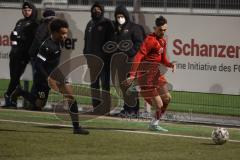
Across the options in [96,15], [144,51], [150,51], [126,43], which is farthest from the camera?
[96,15]

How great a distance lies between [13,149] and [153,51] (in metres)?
4.47

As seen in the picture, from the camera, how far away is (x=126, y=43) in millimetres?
19156

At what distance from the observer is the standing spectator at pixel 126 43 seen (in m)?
19.1

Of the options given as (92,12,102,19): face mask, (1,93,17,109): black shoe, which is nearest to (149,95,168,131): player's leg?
(92,12,102,19): face mask

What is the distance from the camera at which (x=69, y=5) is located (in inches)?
812

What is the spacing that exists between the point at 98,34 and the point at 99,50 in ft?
1.25

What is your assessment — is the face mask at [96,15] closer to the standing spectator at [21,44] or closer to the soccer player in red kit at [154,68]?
the standing spectator at [21,44]

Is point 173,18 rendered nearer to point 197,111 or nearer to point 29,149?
point 197,111

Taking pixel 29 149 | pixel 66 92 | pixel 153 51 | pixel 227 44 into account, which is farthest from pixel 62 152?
pixel 227 44

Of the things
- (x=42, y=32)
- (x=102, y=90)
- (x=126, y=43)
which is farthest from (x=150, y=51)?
(x=42, y=32)

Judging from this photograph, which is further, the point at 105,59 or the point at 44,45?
the point at 105,59

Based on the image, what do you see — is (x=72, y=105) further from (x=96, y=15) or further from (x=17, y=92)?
(x=96, y=15)

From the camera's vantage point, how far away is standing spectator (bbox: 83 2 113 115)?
64.0 feet

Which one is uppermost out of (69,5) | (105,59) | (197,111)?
(69,5)
